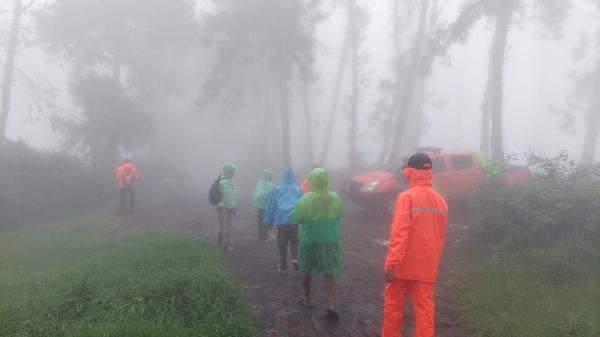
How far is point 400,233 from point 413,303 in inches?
28.7

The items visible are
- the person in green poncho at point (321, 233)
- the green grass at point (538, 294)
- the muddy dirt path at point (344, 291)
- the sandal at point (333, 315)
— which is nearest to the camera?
the green grass at point (538, 294)

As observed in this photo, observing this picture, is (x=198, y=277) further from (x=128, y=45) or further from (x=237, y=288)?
(x=128, y=45)

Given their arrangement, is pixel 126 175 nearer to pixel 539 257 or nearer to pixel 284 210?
pixel 284 210

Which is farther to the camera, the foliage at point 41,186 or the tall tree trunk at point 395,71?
the tall tree trunk at point 395,71

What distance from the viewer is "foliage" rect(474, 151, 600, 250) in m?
8.37

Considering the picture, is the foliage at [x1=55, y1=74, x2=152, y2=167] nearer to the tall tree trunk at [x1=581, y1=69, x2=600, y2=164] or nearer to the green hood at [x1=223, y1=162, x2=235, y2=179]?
the green hood at [x1=223, y1=162, x2=235, y2=179]

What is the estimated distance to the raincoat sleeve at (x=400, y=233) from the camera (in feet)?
15.3

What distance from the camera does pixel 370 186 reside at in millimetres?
13836

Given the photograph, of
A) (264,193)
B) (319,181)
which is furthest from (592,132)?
(319,181)

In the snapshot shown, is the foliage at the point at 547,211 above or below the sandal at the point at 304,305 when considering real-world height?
above

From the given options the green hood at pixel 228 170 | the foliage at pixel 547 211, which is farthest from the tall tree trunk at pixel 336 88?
the foliage at pixel 547 211

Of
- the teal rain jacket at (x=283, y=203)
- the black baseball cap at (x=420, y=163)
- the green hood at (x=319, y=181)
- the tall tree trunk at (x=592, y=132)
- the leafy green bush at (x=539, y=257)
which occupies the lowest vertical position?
the leafy green bush at (x=539, y=257)

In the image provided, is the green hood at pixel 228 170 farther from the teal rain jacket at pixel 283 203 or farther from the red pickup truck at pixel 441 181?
the red pickup truck at pixel 441 181

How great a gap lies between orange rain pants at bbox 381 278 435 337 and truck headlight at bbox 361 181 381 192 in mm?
8945
